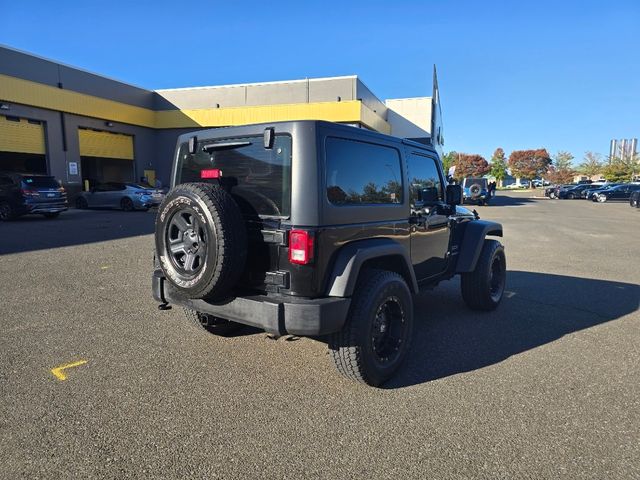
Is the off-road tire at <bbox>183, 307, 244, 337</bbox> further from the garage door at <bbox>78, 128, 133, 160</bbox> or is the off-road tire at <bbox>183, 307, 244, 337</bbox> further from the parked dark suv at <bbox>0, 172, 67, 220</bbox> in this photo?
the garage door at <bbox>78, 128, 133, 160</bbox>

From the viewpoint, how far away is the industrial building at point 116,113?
21.2 metres

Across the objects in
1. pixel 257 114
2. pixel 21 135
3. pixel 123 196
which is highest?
pixel 257 114

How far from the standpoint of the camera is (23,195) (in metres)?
14.8

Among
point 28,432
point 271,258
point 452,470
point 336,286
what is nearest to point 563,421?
point 452,470

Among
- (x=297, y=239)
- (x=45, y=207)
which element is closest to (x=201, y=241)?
(x=297, y=239)

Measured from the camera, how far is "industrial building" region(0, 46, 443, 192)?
21.2 meters

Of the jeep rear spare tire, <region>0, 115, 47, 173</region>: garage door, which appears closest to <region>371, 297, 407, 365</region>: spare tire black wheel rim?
the jeep rear spare tire

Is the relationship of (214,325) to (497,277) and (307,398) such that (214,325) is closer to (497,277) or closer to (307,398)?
(307,398)

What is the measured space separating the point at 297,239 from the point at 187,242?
89 centimetres

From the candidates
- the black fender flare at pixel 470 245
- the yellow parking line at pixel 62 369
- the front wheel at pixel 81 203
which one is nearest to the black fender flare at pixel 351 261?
the black fender flare at pixel 470 245

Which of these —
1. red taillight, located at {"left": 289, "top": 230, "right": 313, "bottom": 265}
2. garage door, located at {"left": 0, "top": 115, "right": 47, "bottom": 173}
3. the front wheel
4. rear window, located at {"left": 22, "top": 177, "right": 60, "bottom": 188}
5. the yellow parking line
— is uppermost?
garage door, located at {"left": 0, "top": 115, "right": 47, "bottom": 173}

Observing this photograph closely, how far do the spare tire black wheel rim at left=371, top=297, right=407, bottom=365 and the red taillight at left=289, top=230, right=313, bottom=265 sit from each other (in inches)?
33.9

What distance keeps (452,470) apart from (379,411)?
70 centimetres

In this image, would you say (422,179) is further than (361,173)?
Yes
